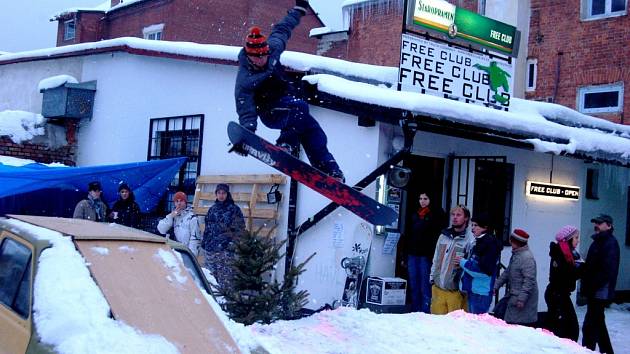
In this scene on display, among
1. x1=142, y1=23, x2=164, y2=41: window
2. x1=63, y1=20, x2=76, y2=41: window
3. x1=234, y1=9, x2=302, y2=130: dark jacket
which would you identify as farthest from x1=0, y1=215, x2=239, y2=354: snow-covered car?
x1=63, y1=20, x2=76, y2=41: window

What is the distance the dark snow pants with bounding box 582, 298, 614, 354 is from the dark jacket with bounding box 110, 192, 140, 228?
656 centimetres

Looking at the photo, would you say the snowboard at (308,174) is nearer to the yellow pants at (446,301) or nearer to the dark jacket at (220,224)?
the yellow pants at (446,301)

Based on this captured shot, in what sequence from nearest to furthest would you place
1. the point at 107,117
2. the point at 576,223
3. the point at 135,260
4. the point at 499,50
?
the point at 135,260, the point at 499,50, the point at 576,223, the point at 107,117

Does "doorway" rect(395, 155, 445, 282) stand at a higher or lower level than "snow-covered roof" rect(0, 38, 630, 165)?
lower

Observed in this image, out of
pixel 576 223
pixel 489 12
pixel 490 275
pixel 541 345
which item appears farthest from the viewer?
pixel 489 12

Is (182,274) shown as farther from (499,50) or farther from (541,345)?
(499,50)

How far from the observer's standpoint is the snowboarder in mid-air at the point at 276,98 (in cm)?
775

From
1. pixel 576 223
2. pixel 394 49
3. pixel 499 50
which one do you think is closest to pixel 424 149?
pixel 499 50

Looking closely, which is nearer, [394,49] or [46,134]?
[46,134]

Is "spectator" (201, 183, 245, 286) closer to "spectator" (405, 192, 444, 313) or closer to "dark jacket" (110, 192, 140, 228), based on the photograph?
"dark jacket" (110, 192, 140, 228)

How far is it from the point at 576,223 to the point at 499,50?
3337mm

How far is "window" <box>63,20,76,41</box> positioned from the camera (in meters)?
29.8

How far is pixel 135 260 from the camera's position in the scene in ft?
13.9

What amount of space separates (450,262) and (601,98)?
10559 millimetres
